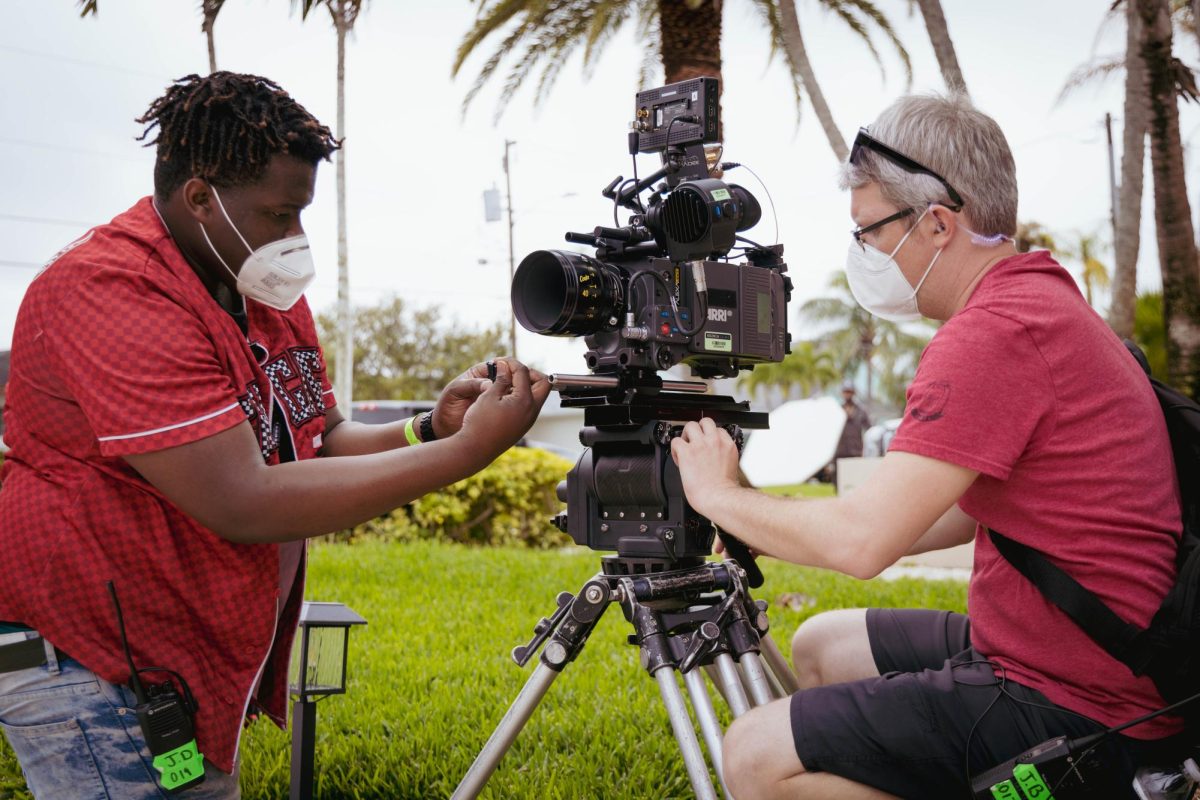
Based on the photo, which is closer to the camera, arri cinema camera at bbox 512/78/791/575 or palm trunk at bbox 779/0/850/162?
arri cinema camera at bbox 512/78/791/575

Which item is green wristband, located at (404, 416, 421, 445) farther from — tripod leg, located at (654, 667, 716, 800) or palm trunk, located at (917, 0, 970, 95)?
palm trunk, located at (917, 0, 970, 95)

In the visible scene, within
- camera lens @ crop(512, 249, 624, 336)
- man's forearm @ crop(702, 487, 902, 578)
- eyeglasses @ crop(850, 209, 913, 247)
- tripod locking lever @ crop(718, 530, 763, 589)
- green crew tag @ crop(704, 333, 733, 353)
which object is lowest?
tripod locking lever @ crop(718, 530, 763, 589)

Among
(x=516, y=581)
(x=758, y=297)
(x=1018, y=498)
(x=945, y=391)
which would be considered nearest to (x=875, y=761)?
(x=1018, y=498)

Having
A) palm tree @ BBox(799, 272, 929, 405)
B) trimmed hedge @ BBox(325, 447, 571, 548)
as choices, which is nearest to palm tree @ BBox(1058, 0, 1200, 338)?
trimmed hedge @ BBox(325, 447, 571, 548)

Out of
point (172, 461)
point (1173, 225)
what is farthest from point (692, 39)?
point (172, 461)

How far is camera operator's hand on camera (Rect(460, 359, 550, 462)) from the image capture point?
7.11ft

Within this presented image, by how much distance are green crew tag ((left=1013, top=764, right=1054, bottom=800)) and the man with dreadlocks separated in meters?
1.20

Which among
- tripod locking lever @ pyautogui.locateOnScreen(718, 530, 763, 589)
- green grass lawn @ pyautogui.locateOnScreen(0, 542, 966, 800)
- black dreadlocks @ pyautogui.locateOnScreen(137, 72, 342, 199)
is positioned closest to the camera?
black dreadlocks @ pyautogui.locateOnScreen(137, 72, 342, 199)

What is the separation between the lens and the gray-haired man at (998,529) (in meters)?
1.94

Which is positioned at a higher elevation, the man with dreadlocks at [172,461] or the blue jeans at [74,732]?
the man with dreadlocks at [172,461]

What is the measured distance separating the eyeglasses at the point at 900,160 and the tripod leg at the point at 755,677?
1.10 meters

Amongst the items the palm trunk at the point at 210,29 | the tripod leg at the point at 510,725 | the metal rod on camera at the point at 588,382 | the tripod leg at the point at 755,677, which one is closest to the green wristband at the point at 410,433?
the metal rod on camera at the point at 588,382

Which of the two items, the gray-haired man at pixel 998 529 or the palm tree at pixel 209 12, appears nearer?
the gray-haired man at pixel 998 529

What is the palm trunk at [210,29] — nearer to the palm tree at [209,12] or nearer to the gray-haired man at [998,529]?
the palm tree at [209,12]
